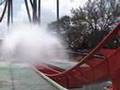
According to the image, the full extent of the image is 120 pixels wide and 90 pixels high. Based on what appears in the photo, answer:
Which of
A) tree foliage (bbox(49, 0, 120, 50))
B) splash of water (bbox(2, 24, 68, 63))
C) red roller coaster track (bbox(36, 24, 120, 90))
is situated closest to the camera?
red roller coaster track (bbox(36, 24, 120, 90))

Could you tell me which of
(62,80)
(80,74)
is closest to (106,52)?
(80,74)

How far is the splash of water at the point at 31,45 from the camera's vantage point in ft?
84.1

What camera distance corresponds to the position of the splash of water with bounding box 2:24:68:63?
25.6 m

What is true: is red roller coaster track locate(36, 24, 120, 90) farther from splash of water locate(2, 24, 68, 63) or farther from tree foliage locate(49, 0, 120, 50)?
tree foliage locate(49, 0, 120, 50)

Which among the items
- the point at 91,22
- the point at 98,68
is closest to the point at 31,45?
the point at 91,22

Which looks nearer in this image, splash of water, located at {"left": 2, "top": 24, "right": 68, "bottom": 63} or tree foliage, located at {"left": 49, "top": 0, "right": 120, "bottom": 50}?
splash of water, located at {"left": 2, "top": 24, "right": 68, "bottom": 63}

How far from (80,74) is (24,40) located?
17585 mm

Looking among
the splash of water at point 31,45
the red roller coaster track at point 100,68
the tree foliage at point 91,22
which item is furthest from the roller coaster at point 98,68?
the tree foliage at point 91,22

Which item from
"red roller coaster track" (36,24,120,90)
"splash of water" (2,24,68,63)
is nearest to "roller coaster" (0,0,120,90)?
"red roller coaster track" (36,24,120,90)

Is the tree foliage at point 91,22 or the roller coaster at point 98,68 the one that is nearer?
the roller coaster at point 98,68

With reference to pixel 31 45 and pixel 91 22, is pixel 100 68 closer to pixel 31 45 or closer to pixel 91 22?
pixel 31 45

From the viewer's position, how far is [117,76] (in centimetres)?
1062

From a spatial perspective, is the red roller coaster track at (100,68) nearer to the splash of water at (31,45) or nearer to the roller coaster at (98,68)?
the roller coaster at (98,68)

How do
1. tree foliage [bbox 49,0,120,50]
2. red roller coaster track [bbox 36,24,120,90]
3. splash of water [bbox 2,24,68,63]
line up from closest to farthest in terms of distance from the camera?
red roller coaster track [bbox 36,24,120,90] < splash of water [bbox 2,24,68,63] < tree foliage [bbox 49,0,120,50]
